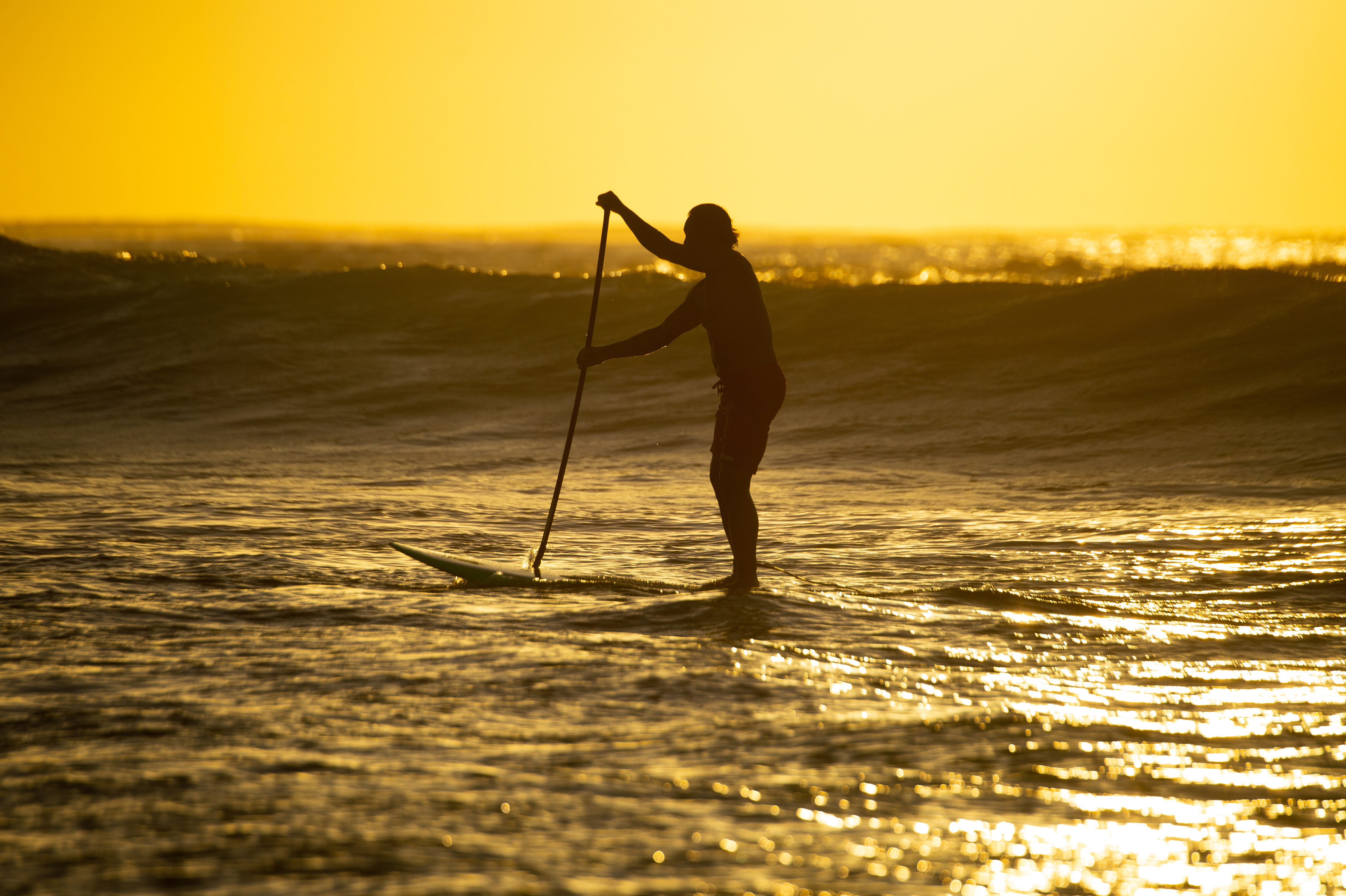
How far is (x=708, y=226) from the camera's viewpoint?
5965 millimetres

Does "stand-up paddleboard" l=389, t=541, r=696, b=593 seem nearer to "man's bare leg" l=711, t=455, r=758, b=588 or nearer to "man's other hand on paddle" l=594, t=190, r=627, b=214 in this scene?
"man's bare leg" l=711, t=455, r=758, b=588

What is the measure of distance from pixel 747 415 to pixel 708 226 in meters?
0.87

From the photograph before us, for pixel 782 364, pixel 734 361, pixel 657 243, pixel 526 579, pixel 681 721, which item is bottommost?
pixel 526 579

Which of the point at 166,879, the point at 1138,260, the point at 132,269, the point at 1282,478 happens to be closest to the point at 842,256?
the point at 1138,260

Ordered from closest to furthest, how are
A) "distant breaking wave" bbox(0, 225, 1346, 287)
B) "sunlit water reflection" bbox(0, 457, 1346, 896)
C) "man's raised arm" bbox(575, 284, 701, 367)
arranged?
"sunlit water reflection" bbox(0, 457, 1346, 896) < "man's raised arm" bbox(575, 284, 701, 367) < "distant breaking wave" bbox(0, 225, 1346, 287)

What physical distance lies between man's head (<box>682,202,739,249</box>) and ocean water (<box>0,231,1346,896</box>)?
61.9 inches

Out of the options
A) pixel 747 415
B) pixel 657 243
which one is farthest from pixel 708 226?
pixel 747 415

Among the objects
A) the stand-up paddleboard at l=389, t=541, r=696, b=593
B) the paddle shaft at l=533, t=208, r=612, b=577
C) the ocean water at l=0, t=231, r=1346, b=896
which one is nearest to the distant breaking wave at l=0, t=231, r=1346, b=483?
the ocean water at l=0, t=231, r=1346, b=896

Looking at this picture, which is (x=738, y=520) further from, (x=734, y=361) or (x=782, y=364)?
(x=782, y=364)

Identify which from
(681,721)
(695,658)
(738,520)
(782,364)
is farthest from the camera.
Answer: (782,364)

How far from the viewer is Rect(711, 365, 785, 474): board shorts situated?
5.97 metres

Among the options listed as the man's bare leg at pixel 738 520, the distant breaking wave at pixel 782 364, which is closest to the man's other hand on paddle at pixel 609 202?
the man's bare leg at pixel 738 520

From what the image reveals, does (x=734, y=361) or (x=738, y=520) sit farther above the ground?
(x=734, y=361)

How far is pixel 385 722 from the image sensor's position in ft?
12.6
